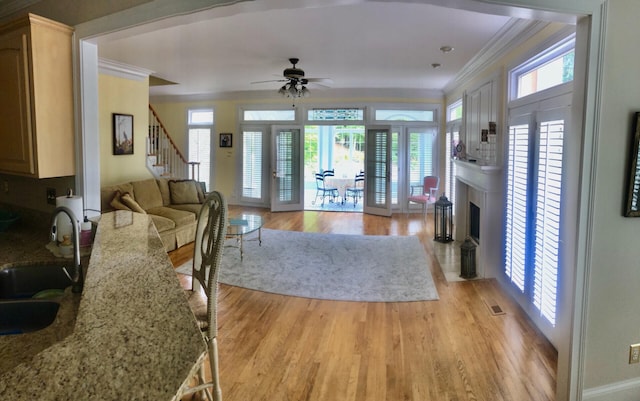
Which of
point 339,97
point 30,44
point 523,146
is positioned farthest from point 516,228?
point 339,97

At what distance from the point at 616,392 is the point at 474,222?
3384mm

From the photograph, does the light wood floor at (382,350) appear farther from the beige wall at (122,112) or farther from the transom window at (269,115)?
A: the transom window at (269,115)

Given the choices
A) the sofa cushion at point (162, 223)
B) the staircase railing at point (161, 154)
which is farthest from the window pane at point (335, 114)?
the sofa cushion at point (162, 223)

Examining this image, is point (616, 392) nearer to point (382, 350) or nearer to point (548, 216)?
point (548, 216)

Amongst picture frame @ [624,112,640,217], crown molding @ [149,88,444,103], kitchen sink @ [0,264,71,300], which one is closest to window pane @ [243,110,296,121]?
crown molding @ [149,88,444,103]

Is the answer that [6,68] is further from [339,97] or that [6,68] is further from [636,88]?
[339,97]

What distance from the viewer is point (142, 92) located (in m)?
6.50

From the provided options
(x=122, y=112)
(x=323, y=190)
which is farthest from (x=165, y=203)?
(x=323, y=190)

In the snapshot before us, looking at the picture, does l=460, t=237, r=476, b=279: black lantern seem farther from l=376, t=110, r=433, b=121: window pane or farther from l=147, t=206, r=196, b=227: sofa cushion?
l=376, t=110, r=433, b=121: window pane

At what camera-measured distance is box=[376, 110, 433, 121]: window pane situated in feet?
28.0

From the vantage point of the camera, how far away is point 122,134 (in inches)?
241

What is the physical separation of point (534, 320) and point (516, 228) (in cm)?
89

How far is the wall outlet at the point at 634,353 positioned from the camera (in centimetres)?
219

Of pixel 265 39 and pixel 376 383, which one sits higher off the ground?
pixel 265 39
